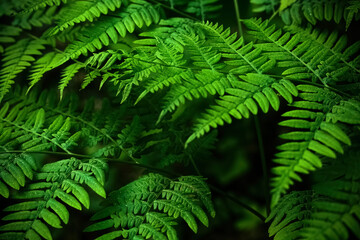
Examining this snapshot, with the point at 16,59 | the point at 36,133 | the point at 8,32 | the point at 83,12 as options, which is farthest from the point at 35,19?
the point at 36,133

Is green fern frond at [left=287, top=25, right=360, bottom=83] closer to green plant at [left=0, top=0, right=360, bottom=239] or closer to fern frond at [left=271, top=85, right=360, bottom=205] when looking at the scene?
green plant at [left=0, top=0, right=360, bottom=239]

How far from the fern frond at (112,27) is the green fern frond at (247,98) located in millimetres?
652

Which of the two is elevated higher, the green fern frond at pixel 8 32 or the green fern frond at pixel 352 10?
the green fern frond at pixel 8 32

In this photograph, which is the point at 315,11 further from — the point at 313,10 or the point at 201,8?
the point at 201,8

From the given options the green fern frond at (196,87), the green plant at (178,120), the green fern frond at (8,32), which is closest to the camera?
the green plant at (178,120)

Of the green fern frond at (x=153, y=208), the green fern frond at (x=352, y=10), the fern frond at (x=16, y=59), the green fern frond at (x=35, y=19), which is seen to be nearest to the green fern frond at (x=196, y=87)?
the green fern frond at (x=153, y=208)

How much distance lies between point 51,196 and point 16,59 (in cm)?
94

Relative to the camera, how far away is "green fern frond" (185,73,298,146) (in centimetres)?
120

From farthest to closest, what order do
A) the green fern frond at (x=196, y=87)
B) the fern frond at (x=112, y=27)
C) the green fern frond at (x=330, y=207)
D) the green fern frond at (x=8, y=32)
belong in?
the green fern frond at (x=8, y=32) < the fern frond at (x=112, y=27) < the green fern frond at (x=196, y=87) < the green fern frond at (x=330, y=207)

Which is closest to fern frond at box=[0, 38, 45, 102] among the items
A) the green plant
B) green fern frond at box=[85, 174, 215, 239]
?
the green plant

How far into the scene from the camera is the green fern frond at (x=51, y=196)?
128 centimetres

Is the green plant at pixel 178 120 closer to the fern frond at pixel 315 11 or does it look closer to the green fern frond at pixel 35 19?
the fern frond at pixel 315 11

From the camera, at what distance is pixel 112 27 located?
1657 millimetres

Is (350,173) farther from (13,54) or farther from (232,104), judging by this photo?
(13,54)
